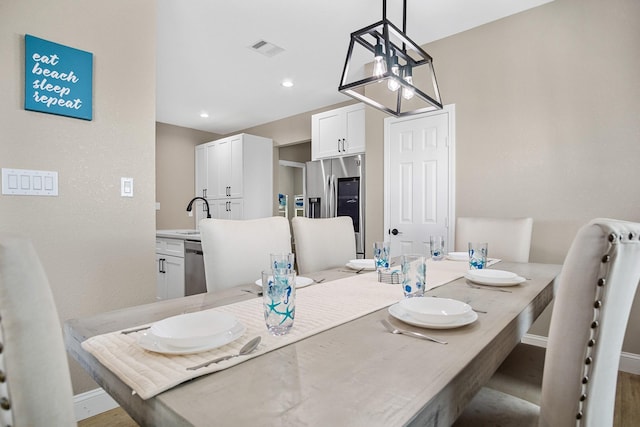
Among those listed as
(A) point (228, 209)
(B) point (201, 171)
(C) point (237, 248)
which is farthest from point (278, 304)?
(B) point (201, 171)

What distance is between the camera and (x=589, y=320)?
0.63 metres

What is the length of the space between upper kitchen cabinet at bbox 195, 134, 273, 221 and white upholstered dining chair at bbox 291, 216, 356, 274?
9.96ft

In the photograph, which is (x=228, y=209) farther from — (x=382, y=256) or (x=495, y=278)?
(x=495, y=278)

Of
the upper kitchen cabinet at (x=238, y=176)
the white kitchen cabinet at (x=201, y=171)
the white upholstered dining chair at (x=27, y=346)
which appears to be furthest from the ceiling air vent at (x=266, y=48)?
the white upholstered dining chair at (x=27, y=346)

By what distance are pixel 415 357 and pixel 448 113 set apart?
108 inches

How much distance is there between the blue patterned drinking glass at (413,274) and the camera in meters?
1.15

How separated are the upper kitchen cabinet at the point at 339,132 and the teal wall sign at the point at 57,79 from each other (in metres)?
2.65

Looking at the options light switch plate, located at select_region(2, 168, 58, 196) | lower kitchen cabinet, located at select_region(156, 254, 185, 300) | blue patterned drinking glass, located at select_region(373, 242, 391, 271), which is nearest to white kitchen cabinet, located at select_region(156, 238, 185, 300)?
lower kitchen cabinet, located at select_region(156, 254, 185, 300)

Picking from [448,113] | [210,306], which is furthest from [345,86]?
[448,113]

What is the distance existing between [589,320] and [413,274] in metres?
0.56

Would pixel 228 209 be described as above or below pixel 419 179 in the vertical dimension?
below

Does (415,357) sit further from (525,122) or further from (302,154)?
(302,154)

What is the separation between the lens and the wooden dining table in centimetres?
49

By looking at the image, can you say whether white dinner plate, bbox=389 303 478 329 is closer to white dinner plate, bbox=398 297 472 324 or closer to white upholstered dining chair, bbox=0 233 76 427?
white dinner plate, bbox=398 297 472 324
